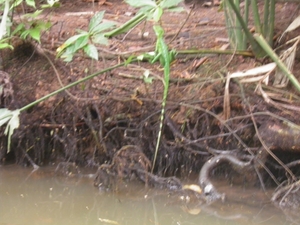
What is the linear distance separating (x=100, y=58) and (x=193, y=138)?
29.2 inches

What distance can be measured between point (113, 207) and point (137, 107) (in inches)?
21.4

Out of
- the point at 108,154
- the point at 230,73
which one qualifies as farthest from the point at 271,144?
the point at 108,154

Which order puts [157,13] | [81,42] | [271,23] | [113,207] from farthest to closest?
[271,23], [113,207], [81,42], [157,13]

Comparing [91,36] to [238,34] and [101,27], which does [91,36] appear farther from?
[238,34]

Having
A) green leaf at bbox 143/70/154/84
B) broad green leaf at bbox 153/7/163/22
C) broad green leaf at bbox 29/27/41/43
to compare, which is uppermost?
broad green leaf at bbox 153/7/163/22

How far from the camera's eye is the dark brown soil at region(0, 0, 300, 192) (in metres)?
2.51

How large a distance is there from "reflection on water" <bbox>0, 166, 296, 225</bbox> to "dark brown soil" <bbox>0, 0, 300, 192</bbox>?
22 centimetres

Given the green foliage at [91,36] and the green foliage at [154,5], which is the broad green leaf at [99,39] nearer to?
the green foliage at [91,36]

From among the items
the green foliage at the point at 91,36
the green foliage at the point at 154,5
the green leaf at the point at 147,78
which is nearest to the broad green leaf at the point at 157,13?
the green foliage at the point at 154,5

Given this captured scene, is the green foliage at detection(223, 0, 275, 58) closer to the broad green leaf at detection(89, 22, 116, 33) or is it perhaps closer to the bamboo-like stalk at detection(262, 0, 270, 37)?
the bamboo-like stalk at detection(262, 0, 270, 37)

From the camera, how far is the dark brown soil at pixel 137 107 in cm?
251

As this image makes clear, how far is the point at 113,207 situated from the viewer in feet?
7.57

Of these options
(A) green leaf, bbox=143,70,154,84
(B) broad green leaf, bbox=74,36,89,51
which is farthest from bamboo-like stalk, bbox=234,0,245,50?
(B) broad green leaf, bbox=74,36,89,51

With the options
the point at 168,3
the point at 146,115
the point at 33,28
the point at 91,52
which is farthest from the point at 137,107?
the point at 168,3
